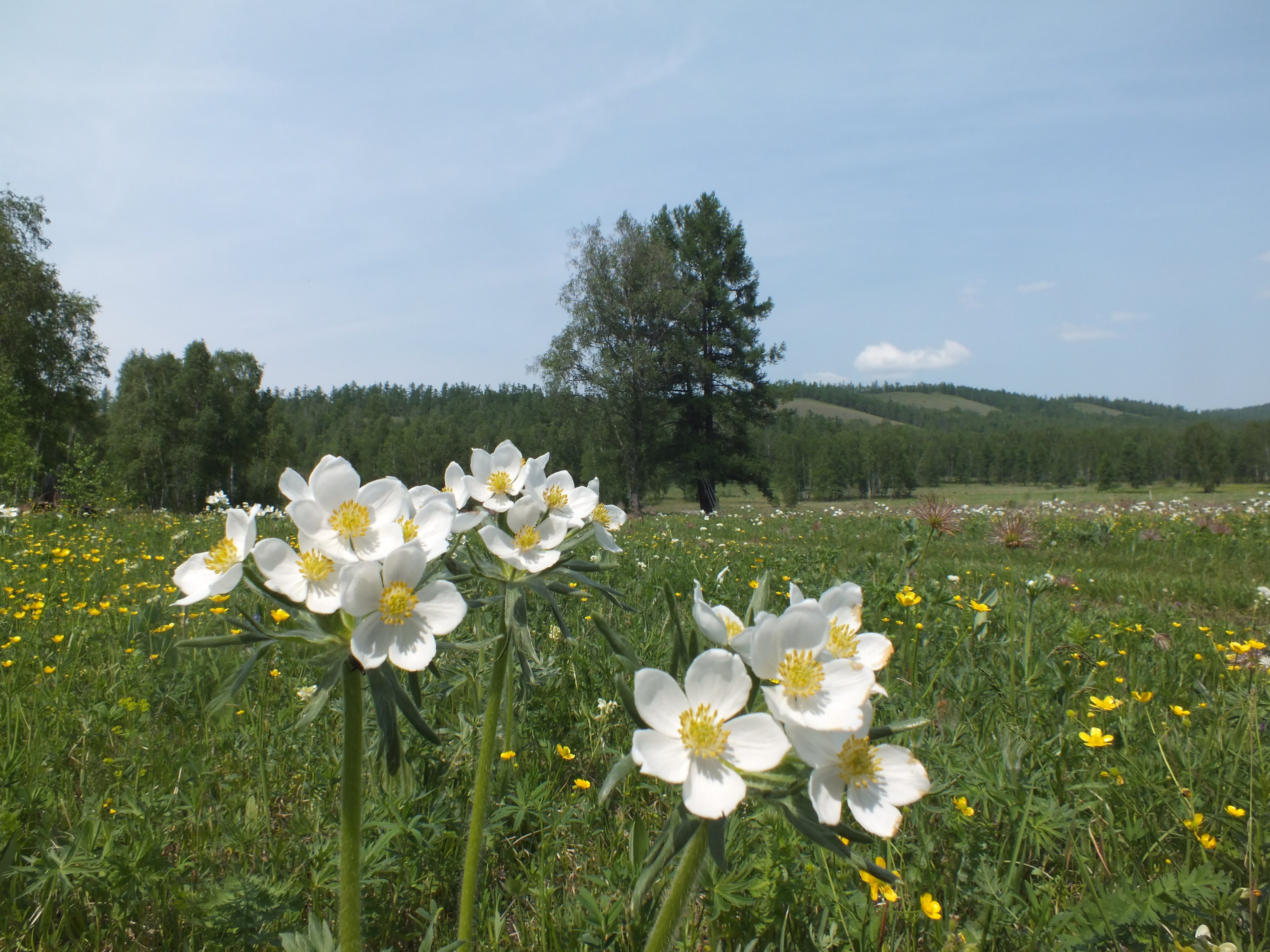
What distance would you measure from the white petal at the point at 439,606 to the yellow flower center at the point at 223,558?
0.41 m

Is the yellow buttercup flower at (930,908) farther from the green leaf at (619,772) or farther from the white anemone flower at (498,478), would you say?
the white anemone flower at (498,478)

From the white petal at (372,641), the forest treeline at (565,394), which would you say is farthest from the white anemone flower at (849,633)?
the forest treeline at (565,394)

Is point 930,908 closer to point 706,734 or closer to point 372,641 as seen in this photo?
A: point 706,734

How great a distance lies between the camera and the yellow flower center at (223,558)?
4.10ft

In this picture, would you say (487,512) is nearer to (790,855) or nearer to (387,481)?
(387,481)

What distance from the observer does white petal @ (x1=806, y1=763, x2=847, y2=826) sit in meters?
0.86

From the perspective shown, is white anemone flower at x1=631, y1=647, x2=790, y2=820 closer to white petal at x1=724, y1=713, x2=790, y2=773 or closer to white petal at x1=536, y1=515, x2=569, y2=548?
white petal at x1=724, y1=713, x2=790, y2=773

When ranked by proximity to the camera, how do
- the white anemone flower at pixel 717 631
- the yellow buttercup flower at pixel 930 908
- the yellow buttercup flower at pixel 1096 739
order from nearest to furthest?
the white anemone flower at pixel 717 631 < the yellow buttercup flower at pixel 930 908 < the yellow buttercup flower at pixel 1096 739

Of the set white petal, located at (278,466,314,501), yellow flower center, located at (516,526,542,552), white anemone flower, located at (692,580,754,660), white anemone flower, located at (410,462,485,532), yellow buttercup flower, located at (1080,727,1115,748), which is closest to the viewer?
white anemone flower, located at (692,580,754,660)

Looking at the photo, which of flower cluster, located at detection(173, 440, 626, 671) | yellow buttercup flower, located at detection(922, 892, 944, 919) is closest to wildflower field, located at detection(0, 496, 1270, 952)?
yellow buttercup flower, located at detection(922, 892, 944, 919)

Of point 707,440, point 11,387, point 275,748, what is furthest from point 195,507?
point 275,748

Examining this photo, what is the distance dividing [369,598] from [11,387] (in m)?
28.5

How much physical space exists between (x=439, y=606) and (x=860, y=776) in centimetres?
70

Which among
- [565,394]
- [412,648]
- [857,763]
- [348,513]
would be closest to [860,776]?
[857,763]
